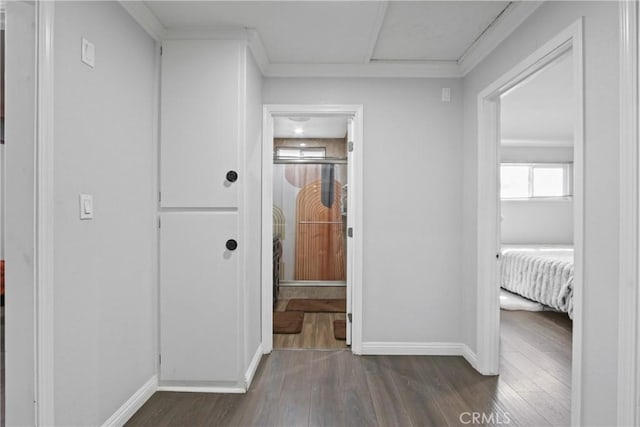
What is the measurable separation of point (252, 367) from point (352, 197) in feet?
5.01

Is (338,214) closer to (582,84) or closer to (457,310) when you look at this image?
(457,310)


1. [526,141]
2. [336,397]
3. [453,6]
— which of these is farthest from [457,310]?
[526,141]

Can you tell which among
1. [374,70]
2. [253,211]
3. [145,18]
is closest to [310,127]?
[374,70]

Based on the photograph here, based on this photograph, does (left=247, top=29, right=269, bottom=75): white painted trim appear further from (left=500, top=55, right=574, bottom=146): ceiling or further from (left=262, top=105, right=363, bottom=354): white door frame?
(left=500, top=55, right=574, bottom=146): ceiling

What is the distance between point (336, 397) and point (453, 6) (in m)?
2.52

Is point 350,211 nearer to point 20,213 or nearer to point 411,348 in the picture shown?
point 411,348

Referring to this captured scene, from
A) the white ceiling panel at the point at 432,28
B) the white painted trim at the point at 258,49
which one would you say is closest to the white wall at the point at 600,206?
the white ceiling panel at the point at 432,28

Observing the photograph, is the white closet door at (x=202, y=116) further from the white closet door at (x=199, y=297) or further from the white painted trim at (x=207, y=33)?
the white closet door at (x=199, y=297)

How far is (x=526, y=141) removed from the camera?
6.04 meters

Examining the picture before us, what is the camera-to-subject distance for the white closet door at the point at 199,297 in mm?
2250

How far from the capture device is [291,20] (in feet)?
7.09

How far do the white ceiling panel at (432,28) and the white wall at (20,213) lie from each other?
6.04ft

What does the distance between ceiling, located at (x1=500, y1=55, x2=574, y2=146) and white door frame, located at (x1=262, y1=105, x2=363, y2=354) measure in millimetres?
1254

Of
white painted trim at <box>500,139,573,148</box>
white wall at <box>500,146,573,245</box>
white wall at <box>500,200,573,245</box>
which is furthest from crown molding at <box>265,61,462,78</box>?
white wall at <box>500,200,573,245</box>
